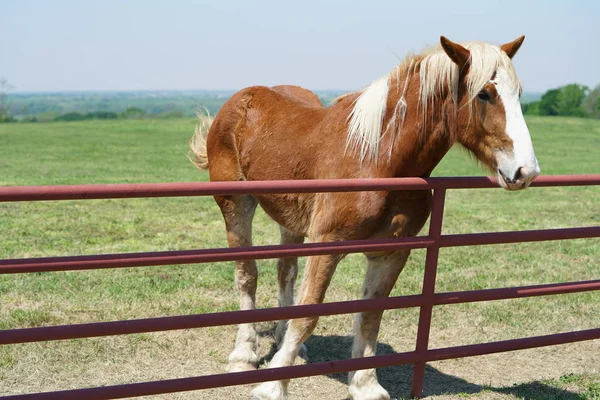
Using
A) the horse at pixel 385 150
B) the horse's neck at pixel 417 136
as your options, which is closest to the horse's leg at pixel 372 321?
the horse at pixel 385 150

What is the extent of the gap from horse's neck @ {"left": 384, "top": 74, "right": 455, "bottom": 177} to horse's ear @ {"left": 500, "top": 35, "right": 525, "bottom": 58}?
46 cm

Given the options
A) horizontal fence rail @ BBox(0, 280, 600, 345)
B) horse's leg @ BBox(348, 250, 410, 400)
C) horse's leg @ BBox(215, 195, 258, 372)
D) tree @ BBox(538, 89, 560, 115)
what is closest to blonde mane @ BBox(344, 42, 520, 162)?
horse's leg @ BBox(348, 250, 410, 400)

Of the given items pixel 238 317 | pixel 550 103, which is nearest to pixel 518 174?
pixel 238 317

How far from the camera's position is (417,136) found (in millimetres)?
4238

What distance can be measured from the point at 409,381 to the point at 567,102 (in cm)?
7059

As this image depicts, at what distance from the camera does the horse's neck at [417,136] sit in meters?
4.19

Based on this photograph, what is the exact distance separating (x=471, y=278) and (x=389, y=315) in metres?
1.60

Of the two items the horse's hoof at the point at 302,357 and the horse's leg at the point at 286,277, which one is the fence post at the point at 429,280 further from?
the horse's leg at the point at 286,277

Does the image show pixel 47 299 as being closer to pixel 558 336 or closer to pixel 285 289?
pixel 285 289

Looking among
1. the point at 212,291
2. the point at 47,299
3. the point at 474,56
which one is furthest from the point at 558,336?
the point at 47,299

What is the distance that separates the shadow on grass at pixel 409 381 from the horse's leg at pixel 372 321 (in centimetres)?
26

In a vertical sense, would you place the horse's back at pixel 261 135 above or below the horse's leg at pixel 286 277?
above

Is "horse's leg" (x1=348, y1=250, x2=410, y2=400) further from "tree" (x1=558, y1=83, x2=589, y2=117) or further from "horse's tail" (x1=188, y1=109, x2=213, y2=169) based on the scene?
"tree" (x1=558, y1=83, x2=589, y2=117)

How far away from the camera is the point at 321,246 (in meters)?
3.75
